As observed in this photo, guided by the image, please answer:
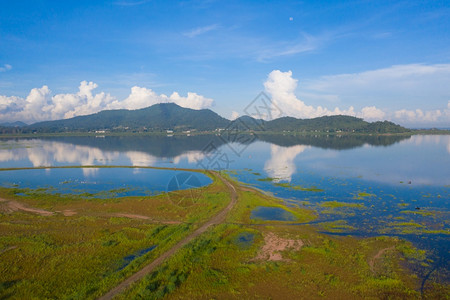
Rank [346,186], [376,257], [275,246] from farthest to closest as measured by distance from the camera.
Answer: [346,186] → [275,246] → [376,257]

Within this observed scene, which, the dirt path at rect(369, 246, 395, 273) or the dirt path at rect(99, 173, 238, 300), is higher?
the dirt path at rect(99, 173, 238, 300)

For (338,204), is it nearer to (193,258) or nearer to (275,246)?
(275,246)

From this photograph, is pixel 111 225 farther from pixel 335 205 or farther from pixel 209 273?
pixel 335 205

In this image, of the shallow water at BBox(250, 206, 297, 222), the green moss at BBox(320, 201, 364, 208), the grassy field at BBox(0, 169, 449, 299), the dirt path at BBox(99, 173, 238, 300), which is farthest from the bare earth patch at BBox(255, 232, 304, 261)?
the green moss at BBox(320, 201, 364, 208)

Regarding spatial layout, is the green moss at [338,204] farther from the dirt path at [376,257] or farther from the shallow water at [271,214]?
the dirt path at [376,257]

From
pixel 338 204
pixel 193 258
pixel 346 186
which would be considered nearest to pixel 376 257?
pixel 193 258

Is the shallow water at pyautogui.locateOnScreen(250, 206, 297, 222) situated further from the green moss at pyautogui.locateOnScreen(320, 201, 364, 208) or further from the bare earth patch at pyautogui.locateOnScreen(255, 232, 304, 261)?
the green moss at pyautogui.locateOnScreen(320, 201, 364, 208)
